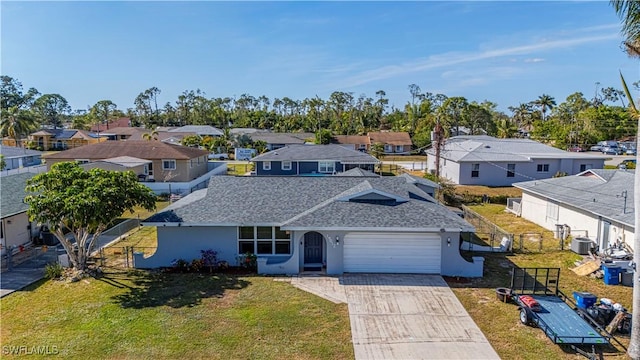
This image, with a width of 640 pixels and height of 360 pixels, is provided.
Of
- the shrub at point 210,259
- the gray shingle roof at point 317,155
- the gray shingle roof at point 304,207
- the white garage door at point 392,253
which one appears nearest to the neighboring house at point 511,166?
the gray shingle roof at point 317,155

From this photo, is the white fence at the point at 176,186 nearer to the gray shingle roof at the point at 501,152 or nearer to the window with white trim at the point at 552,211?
the gray shingle roof at the point at 501,152

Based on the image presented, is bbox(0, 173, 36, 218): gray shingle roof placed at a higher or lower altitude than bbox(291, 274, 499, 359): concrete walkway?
higher

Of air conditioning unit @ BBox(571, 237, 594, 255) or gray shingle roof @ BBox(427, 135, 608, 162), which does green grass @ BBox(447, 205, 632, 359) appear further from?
gray shingle roof @ BBox(427, 135, 608, 162)

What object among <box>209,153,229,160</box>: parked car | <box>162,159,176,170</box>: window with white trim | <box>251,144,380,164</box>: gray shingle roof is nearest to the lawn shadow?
<box>162,159,176,170</box>: window with white trim

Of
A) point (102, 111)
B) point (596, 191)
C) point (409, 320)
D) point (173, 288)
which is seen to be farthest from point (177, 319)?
point (102, 111)

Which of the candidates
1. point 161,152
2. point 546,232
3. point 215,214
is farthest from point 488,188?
point 161,152

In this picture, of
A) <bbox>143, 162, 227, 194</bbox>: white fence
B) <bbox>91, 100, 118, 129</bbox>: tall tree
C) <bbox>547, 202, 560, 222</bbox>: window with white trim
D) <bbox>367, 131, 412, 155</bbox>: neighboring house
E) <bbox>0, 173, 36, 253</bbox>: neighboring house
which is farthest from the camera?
<bbox>91, 100, 118, 129</bbox>: tall tree

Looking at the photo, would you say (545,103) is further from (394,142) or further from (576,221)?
(576,221)
